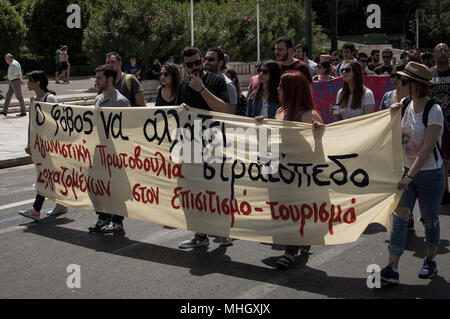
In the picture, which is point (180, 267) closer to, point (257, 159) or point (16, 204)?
point (257, 159)

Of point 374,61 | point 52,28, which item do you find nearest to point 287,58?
point 374,61

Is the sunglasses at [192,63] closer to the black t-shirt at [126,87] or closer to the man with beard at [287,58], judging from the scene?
the black t-shirt at [126,87]

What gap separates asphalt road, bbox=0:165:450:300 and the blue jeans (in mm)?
376

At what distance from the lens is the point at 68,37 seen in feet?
120

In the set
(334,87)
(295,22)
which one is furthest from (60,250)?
(295,22)

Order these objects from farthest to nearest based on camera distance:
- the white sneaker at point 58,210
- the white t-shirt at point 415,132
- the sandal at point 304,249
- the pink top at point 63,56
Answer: the pink top at point 63,56
the white sneaker at point 58,210
the sandal at point 304,249
the white t-shirt at point 415,132

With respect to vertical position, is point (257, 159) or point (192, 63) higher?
point (192, 63)

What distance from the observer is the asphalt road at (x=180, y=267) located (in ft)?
16.8

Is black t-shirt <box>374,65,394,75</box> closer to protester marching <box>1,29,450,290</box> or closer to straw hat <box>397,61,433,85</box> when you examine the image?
protester marching <box>1,29,450,290</box>

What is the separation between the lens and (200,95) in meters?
6.33

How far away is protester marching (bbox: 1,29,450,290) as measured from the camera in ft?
16.9

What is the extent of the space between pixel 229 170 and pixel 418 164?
1.69 meters

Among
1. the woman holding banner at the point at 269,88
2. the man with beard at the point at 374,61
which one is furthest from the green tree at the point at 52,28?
the woman holding banner at the point at 269,88

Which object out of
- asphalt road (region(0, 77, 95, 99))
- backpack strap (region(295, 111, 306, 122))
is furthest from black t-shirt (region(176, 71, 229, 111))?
asphalt road (region(0, 77, 95, 99))
